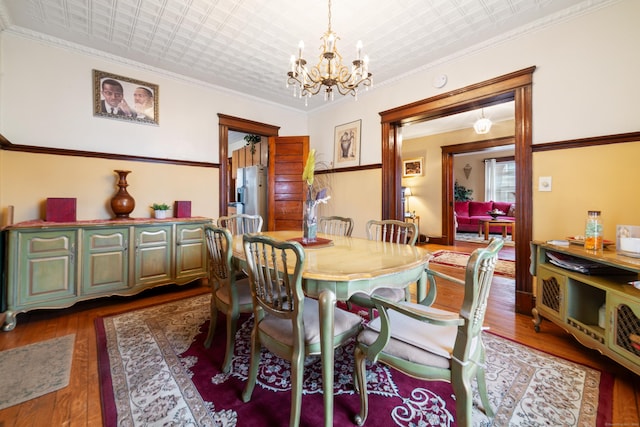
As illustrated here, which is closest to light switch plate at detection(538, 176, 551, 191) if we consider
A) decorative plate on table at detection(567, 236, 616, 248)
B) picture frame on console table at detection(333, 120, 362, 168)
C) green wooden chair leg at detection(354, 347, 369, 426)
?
decorative plate on table at detection(567, 236, 616, 248)

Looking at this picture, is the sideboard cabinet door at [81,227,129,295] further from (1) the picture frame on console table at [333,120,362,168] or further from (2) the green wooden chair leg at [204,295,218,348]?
(1) the picture frame on console table at [333,120,362,168]

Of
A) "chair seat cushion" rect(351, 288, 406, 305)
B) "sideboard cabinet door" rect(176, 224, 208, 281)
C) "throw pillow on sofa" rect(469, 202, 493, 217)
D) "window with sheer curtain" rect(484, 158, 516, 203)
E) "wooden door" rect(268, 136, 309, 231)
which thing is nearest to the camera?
"chair seat cushion" rect(351, 288, 406, 305)

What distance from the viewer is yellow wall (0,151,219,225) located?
2531 mm

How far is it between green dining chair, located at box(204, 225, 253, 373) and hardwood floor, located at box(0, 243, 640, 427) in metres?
0.65

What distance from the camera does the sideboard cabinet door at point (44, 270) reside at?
220 centimetres

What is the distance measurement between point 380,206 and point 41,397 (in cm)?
351

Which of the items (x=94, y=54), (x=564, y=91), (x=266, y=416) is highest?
(x=94, y=54)

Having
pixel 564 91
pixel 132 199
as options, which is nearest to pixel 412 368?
pixel 564 91

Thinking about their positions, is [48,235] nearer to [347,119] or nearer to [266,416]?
[266,416]

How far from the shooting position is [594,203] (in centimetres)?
219

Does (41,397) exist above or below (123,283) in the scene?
below

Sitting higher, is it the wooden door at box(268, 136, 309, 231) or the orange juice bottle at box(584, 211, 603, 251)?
the wooden door at box(268, 136, 309, 231)

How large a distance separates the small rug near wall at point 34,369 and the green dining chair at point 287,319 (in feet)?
Answer: 3.84

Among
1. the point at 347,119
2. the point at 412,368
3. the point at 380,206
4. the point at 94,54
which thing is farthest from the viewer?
the point at 347,119
